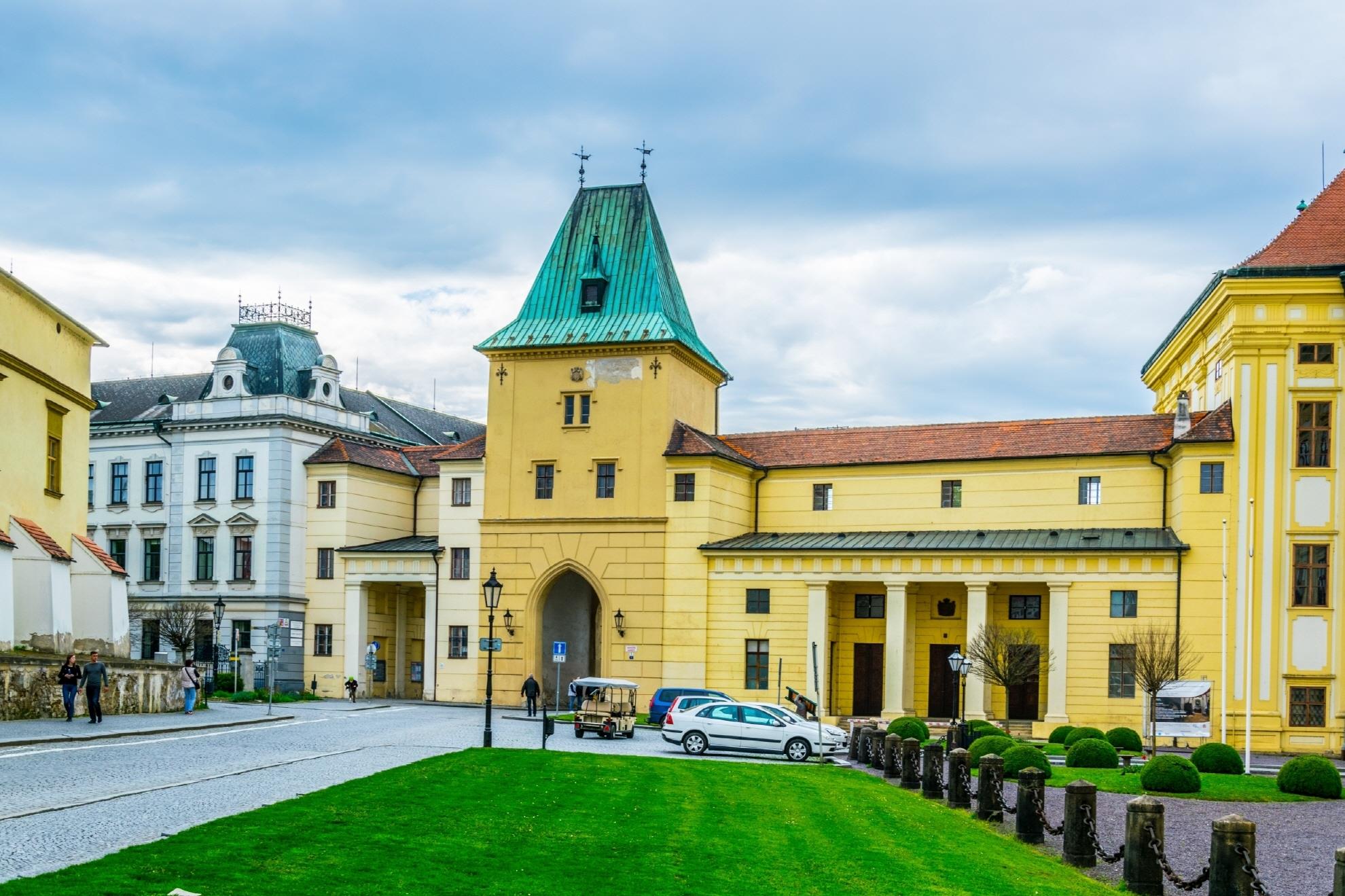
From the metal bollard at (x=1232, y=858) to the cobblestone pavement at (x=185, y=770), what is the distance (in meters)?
11.5

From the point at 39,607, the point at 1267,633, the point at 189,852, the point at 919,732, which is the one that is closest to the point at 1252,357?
the point at 1267,633

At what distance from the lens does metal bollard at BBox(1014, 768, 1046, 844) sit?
21.9m

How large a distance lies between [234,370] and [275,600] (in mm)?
10707

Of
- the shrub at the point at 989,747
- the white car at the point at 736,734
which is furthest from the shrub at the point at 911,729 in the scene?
the shrub at the point at 989,747

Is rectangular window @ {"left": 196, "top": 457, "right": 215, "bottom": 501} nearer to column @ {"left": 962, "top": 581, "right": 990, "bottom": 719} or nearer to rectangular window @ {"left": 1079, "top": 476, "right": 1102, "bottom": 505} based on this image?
column @ {"left": 962, "top": 581, "right": 990, "bottom": 719}

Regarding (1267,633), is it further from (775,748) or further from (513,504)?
(513,504)

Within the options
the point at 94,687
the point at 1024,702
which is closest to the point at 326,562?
the point at 1024,702

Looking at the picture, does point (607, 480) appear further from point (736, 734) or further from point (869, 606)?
point (736, 734)

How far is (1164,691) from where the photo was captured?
44.1 m

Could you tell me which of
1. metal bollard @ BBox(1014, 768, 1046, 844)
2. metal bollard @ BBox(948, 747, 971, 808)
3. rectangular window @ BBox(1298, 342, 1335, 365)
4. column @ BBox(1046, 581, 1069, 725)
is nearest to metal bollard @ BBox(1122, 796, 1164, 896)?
metal bollard @ BBox(1014, 768, 1046, 844)

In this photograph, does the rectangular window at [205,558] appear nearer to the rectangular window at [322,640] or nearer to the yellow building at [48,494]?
the rectangular window at [322,640]

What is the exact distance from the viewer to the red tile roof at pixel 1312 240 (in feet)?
149

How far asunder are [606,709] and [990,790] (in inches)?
790

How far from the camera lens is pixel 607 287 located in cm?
5906
